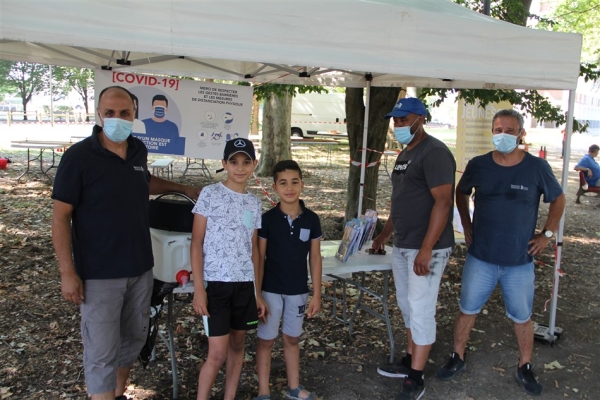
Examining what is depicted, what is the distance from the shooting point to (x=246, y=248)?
272 centimetres

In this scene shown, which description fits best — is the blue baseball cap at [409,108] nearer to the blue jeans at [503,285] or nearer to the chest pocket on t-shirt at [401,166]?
the chest pocket on t-shirt at [401,166]

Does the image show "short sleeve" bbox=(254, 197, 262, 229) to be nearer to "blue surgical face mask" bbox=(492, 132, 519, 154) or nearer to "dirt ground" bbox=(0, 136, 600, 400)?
"dirt ground" bbox=(0, 136, 600, 400)

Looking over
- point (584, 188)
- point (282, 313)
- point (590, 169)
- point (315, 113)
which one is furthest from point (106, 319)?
point (315, 113)

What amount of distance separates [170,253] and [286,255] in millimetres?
677

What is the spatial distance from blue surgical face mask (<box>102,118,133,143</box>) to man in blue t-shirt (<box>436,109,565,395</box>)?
2182mm

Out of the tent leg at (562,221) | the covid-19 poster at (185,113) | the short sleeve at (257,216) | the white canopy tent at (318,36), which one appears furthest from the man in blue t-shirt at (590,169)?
the short sleeve at (257,216)

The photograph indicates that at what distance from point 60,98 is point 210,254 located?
61567 millimetres

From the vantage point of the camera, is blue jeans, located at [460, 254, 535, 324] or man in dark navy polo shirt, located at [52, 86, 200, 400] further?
blue jeans, located at [460, 254, 535, 324]

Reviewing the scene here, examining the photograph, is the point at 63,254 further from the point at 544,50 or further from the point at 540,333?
the point at 540,333

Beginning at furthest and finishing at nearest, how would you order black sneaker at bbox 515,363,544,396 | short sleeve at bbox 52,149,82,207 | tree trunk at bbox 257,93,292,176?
1. tree trunk at bbox 257,93,292,176
2. black sneaker at bbox 515,363,544,396
3. short sleeve at bbox 52,149,82,207

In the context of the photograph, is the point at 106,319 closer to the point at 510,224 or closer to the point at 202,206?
the point at 202,206

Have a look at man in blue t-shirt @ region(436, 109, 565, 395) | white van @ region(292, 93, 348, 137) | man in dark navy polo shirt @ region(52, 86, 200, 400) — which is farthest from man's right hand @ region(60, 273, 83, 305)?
white van @ region(292, 93, 348, 137)

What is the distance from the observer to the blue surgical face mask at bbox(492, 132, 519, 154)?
317 cm

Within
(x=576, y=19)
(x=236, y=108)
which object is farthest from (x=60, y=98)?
(x=236, y=108)
